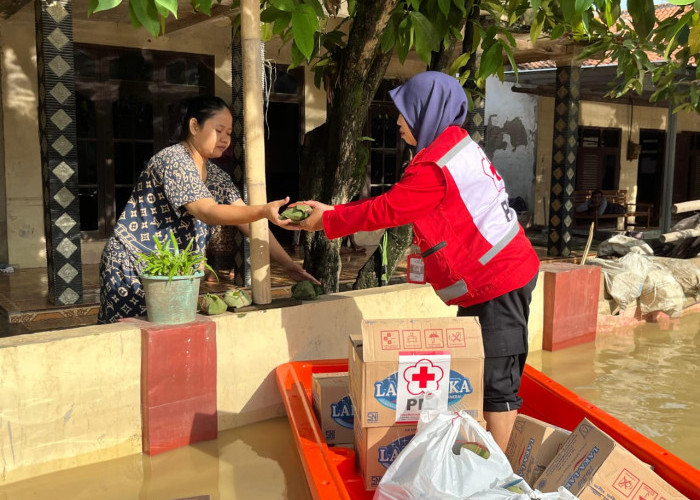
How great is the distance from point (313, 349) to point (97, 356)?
4.26 ft

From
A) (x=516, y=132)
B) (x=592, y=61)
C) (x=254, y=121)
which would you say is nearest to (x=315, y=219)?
(x=254, y=121)

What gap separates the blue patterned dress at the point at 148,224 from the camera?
10.8ft

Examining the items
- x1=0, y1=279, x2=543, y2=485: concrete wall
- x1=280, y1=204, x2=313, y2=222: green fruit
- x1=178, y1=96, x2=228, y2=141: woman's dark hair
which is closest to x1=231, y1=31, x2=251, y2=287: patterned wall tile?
x1=0, y1=279, x2=543, y2=485: concrete wall

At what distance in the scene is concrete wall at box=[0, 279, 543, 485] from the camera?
3.04 meters

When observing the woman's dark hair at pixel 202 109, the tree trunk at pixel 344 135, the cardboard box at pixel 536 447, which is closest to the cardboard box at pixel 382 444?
the cardboard box at pixel 536 447

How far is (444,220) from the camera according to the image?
2756mm

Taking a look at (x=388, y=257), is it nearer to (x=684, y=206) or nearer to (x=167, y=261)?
(x=167, y=261)

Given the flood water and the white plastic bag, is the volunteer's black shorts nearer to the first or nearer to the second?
the white plastic bag

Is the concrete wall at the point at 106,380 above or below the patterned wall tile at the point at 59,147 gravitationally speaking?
below

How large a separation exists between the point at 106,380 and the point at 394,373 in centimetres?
155

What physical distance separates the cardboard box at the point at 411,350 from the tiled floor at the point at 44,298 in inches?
88.7

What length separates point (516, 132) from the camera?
1449 centimetres

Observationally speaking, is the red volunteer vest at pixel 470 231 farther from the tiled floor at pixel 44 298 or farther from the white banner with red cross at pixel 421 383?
the tiled floor at pixel 44 298

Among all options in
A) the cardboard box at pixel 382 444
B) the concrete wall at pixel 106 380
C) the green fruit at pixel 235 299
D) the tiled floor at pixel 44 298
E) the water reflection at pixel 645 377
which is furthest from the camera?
the tiled floor at pixel 44 298
